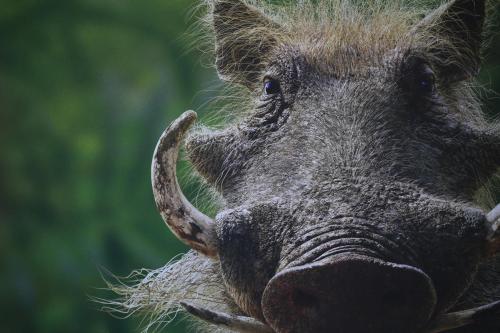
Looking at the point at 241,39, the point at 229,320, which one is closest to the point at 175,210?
the point at 229,320

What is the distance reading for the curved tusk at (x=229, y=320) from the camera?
0.85m

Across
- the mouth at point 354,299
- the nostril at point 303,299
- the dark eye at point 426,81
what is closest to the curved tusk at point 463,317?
the mouth at point 354,299

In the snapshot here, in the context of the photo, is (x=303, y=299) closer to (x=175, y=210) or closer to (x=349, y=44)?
(x=175, y=210)

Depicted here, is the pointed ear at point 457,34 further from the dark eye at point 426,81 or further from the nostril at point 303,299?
the nostril at point 303,299

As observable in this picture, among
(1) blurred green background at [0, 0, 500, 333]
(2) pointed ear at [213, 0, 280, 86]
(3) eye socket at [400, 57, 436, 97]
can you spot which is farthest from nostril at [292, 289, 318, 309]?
(1) blurred green background at [0, 0, 500, 333]

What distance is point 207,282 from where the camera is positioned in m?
1.11

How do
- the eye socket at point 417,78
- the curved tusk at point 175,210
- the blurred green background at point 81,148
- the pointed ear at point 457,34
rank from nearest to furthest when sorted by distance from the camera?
the curved tusk at point 175,210 < the eye socket at point 417,78 < the pointed ear at point 457,34 < the blurred green background at point 81,148

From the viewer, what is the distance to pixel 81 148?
1.70 m

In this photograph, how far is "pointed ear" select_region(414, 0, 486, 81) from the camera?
4.15ft

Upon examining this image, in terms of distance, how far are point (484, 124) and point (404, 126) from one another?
11.9 inches

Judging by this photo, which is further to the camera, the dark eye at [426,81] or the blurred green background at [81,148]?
the blurred green background at [81,148]

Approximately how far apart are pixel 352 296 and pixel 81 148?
1.08m

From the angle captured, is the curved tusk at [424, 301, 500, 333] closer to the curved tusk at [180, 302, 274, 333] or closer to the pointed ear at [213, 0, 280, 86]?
the curved tusk at [180, 302, 274, 333]

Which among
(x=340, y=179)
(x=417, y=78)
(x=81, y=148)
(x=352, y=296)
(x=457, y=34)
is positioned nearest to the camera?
(x=352, y=296)
